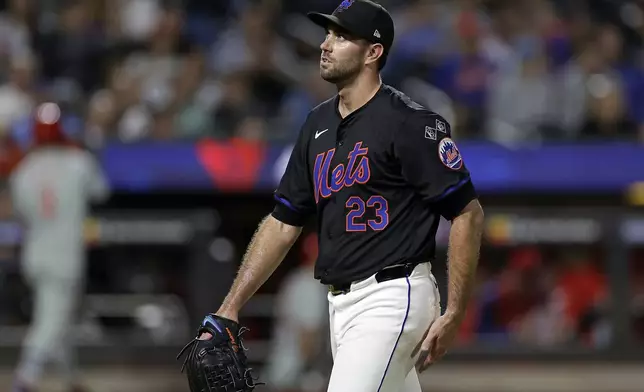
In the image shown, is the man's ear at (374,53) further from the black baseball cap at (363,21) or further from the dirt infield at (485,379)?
the dirt infield at (485,379)

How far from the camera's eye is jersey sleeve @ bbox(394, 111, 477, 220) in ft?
14.4

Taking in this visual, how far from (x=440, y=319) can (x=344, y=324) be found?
1.22ft

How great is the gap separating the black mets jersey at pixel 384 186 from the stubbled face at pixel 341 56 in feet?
0.48

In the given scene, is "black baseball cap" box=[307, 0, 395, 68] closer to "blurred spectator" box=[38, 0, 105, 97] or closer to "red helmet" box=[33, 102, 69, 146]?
"red helmet" box=[33, 102, 69, 146]

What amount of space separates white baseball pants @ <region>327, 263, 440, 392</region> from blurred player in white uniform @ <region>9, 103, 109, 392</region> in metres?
4.82

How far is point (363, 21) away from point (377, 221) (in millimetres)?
728

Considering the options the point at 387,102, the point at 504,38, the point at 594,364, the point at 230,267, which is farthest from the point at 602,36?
the point at 387,102

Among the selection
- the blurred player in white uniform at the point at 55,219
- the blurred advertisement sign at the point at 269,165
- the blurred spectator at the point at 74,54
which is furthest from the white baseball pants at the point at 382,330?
the blurred spectator at the point at 74,54

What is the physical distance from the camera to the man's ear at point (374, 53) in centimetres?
458

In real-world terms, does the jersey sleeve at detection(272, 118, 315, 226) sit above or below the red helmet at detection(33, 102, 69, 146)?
below

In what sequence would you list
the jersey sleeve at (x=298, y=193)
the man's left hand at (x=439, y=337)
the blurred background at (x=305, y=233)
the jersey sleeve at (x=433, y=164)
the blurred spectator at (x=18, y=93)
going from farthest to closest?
the blurred spectator at (x=18, y=93)
the blurred background at (x=305, y=233)
the jersey sleeve at (x=298, y=193)
the jersey sleeve at (x=433, y=164)
the man's left hand at (x=439, y=337)

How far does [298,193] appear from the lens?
4.77 m

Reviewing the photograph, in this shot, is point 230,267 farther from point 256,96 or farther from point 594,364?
point 594,364

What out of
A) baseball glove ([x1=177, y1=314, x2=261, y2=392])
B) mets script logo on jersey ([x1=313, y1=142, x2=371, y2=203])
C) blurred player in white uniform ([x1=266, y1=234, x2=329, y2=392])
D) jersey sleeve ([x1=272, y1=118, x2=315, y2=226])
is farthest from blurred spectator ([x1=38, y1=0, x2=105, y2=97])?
baseball glove ([x1=177, y1=314, x2=261, y2=392])
